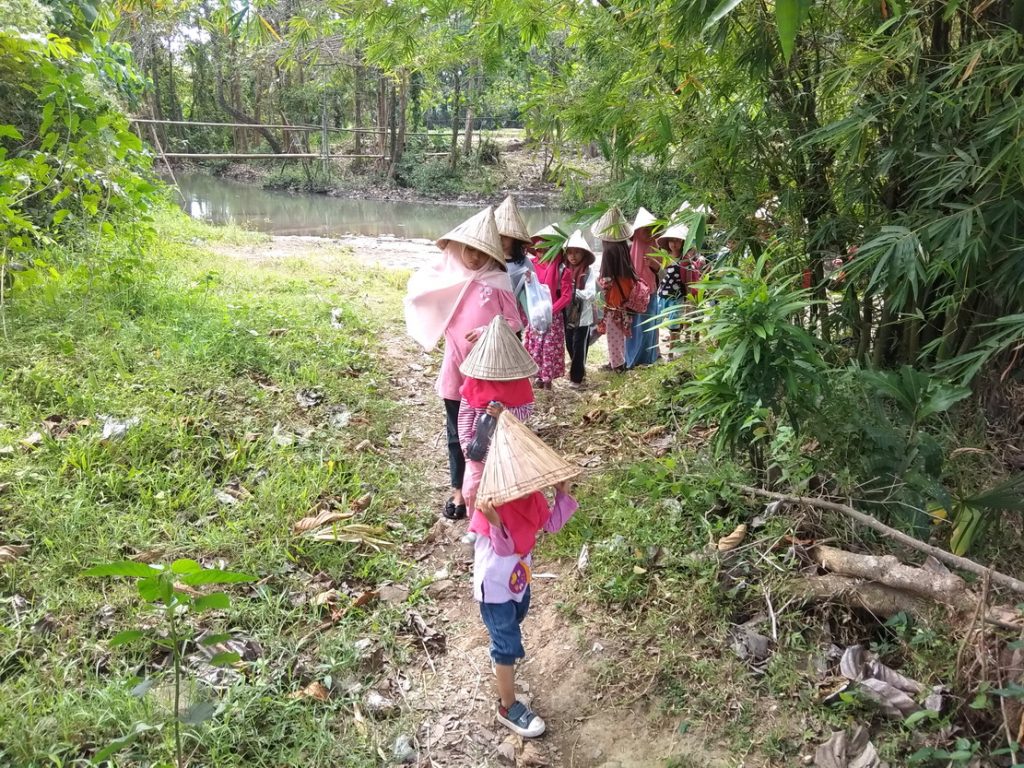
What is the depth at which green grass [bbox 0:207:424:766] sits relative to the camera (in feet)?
7.52

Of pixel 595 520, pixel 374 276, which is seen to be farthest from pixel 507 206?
pixel 374 276

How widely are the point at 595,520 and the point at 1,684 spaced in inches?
96.5

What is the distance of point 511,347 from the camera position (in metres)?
2.93

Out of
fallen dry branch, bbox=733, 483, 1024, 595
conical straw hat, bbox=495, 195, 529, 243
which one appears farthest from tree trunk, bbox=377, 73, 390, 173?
fallen dry branch, bbox=733, 483, 1024, 595

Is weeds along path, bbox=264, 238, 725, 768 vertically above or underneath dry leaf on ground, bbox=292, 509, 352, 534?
underneath

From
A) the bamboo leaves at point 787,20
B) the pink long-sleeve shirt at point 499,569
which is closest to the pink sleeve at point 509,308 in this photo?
the pink long-sleeve shirt at point 499,569

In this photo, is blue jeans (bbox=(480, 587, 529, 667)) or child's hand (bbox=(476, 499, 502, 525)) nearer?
child's hand (bbox=(476, 499, 502, 525))

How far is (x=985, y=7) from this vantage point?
7.77 feet

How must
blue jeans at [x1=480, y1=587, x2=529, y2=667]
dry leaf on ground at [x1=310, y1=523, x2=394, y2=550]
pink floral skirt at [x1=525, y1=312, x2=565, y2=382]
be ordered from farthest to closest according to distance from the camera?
pink floral skirt at [x1=525, y1=312, x2=565, y2=382], dry leaf on ground at [x1=310, y1=523, x2=394, y2=550], blue jeans at [x1=480, y1=587, x2=529, y2=667]

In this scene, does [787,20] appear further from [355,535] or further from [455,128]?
[455,128]

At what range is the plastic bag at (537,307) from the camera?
4.42 metres

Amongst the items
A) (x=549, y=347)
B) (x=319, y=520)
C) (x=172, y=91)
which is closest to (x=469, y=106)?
(x=172, y=91)

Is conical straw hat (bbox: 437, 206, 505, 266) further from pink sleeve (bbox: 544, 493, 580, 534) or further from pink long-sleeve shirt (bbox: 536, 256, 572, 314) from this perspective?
pink long-sleeve shirt (bbox: 536, 256, 572, 314)

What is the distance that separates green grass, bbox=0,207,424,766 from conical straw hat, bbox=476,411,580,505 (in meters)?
1.01
